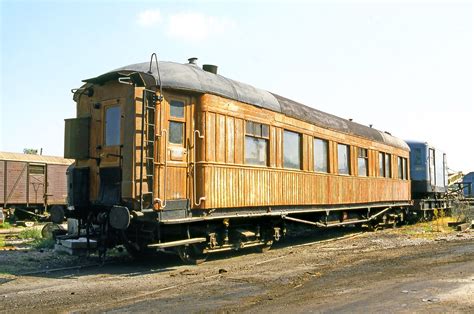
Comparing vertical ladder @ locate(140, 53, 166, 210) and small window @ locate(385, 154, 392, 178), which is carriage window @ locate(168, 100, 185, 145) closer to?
vertical ladder @ locate(140, 53, 166, 210)

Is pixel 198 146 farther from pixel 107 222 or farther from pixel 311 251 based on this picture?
pixel 311 251

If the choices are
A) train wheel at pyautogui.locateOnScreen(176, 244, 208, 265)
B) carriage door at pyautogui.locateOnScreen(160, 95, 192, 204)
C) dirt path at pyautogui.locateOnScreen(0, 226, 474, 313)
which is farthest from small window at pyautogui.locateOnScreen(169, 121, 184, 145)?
dirt path at pyautogui.locateOnScreen(0, 226, 474, 313)

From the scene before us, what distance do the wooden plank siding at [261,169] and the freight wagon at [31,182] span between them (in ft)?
49.6

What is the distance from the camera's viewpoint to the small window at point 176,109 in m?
9.11

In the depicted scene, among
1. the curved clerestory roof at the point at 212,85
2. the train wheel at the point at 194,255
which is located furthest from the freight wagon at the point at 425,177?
the train wheel at the point at 194,255

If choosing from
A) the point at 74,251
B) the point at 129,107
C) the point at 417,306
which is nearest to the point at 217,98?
the point at 129,107

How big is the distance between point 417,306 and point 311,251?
6004 millimetres

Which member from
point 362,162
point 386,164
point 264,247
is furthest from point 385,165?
point 264,247

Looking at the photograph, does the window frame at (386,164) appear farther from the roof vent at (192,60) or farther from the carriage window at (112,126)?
the carriage window at (112,126)

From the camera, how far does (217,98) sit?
977cm

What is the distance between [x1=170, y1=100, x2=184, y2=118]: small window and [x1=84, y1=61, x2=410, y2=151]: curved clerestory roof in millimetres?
289

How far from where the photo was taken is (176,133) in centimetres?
915

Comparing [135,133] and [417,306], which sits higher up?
[135,133]

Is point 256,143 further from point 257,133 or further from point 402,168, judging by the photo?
point 402,168
